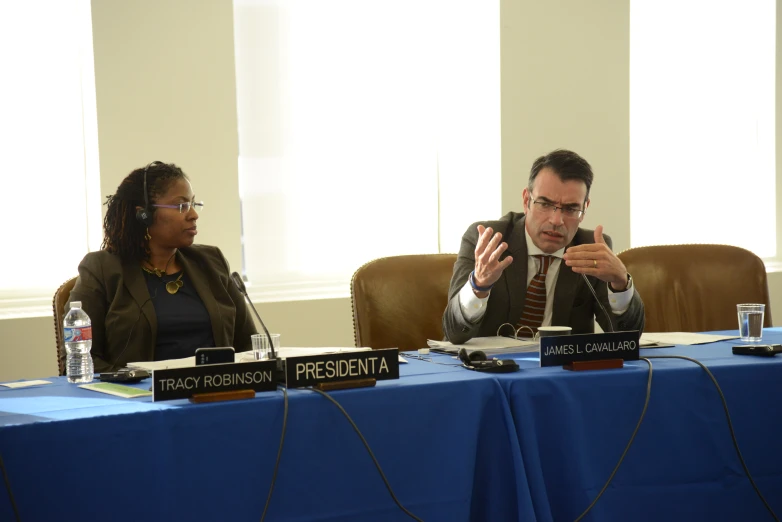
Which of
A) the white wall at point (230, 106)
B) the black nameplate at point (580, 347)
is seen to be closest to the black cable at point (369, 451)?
the black nameplate at point (580, 347)

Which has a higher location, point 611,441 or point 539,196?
point 539,196

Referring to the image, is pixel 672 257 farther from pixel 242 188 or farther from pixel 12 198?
pixel 12 198

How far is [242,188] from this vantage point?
12.2ft

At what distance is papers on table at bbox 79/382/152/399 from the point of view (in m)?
1.54

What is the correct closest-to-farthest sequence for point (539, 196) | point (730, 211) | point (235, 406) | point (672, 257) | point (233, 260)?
point (235, 406) → point (539, 196) → point (672, 257) → point (233, 260) → point (730, 211)

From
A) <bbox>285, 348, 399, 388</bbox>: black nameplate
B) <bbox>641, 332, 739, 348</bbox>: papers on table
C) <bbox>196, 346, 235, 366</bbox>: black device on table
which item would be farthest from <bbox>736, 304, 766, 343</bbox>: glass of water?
<bbox>196, 346, 235, 366</bbox>: black device on table

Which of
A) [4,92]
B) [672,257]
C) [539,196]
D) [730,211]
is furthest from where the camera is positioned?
[730,211]

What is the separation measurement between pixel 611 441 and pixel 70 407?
105cm

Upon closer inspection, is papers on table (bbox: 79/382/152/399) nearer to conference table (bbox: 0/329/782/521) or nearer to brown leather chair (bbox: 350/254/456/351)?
conference table (bbox: 0/329/782/521)

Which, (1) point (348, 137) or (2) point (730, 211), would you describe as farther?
(2) point (730, 211)

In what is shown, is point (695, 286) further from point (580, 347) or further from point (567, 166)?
point (580, 347)

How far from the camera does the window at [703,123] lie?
464 centimetres

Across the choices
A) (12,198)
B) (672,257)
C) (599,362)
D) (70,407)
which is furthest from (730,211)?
(70,407)

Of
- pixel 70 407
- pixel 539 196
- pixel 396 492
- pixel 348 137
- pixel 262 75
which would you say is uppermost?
pixel 262 75
